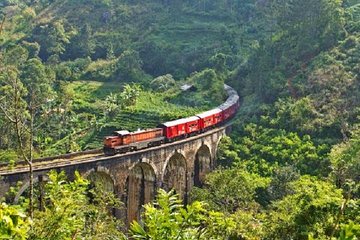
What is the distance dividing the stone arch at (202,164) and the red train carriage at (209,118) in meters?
1.82

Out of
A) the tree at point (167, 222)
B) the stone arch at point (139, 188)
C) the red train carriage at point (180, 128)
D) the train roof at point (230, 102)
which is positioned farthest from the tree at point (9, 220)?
the train roof at point (230, 102)

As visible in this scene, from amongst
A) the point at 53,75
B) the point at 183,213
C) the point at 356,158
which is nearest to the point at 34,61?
the point at 53,75

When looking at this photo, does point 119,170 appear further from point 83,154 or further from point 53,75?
point 53,75

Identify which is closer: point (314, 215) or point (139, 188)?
point (314, 215)

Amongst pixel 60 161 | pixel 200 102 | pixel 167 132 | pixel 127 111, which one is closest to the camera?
pixel 60 161

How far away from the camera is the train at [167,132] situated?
88.7 ft

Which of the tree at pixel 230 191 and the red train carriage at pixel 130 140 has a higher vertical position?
the red train carriage at pixel 130 140

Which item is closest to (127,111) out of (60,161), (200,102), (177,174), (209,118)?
(200,102)

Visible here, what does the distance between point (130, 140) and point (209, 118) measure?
390 inches

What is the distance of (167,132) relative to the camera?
102 ft

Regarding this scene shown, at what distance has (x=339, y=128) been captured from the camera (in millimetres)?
34031

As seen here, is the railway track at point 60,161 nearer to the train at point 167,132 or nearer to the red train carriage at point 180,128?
the train at point 167,132

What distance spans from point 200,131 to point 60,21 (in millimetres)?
41793

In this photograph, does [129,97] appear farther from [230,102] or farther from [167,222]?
[167,222]
